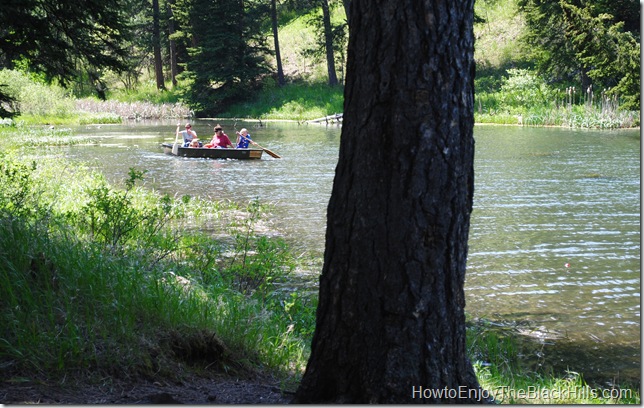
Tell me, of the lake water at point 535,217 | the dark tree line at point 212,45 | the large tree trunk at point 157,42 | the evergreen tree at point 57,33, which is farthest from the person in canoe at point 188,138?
the large tree trunk at point 157,42

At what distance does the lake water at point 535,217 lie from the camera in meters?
7.39

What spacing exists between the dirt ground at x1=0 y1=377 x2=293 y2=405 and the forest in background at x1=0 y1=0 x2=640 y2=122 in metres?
16.8

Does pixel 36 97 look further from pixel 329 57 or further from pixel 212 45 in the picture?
pixel 329 57

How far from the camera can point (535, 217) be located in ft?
42.4

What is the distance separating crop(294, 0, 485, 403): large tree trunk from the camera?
3.29m

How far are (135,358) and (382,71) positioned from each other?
224cm

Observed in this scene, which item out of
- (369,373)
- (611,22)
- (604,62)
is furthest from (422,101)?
(611,22)

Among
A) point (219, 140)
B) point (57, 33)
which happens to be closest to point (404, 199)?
point (57, 33)

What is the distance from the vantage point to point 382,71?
3.31 m

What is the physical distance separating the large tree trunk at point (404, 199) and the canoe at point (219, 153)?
19.2 meters

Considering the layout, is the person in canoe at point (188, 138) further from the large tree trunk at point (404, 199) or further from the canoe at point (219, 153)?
the large tree trunk at point (404, 199)

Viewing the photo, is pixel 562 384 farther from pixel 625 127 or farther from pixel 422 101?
pixel 625 127

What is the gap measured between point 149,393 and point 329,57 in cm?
4308

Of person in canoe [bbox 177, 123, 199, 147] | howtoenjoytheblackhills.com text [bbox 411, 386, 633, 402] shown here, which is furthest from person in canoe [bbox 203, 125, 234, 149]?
howtoenjoytheblackhills.com text [bbox 411, 386, 633, 402]
